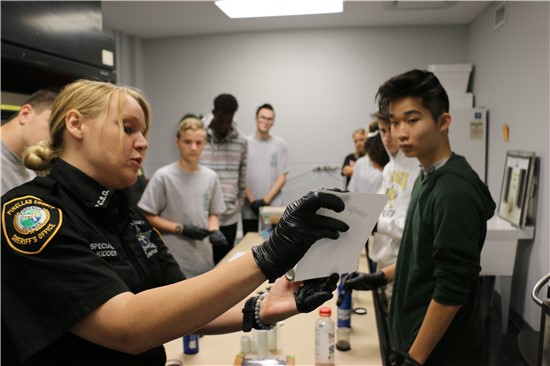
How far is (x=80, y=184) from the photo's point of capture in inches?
37.6

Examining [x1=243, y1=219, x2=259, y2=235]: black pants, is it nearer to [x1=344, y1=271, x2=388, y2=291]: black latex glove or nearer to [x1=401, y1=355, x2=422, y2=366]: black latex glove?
[x1=344, y1=271, x2=388, y2=291]: black latex glove

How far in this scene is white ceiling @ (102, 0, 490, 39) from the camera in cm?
467

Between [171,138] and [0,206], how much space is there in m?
5.58

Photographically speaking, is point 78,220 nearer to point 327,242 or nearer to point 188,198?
point 327,242

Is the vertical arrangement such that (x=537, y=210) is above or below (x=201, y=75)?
below

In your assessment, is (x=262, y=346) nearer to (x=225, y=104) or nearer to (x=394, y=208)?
(x=394, y=208)

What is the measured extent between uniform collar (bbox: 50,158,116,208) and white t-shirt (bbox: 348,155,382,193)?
2.83 meters

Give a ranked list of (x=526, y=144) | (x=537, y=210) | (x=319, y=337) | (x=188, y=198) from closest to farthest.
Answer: (x=319, y=337), (x=188, y=198), (x=537, y=210), (x=526, y=144)

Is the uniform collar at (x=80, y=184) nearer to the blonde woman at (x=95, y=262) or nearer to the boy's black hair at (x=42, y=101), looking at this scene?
the blonde woman at (x=95, y=262)

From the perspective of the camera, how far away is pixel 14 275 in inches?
31.8

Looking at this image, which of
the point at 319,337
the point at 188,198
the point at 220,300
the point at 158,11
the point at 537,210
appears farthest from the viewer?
the point at 158,11

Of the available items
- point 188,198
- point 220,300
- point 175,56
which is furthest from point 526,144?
point 175,56

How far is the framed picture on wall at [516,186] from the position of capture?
3359mm

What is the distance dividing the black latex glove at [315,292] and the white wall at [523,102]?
280 cm
